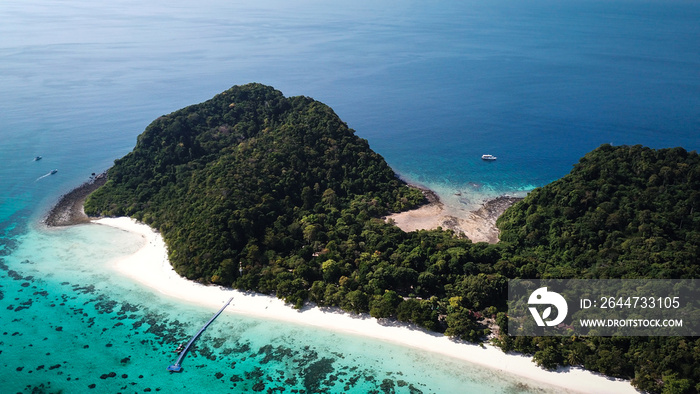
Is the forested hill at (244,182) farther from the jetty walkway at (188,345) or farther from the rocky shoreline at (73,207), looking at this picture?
the jetty walkway at (188,345)

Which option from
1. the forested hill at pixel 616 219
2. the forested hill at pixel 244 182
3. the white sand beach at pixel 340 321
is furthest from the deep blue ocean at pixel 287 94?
the forested hill at pixel 616 219

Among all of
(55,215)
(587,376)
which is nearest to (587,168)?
(587,376)

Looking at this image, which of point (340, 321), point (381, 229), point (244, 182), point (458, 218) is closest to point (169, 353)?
point (340, 321)

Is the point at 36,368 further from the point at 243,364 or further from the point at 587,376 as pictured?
the point at 587,376

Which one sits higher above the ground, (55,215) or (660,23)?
(660,23)

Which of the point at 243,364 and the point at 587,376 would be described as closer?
the point at 587,376

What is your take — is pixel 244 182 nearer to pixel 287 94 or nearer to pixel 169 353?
pixel 169 353
